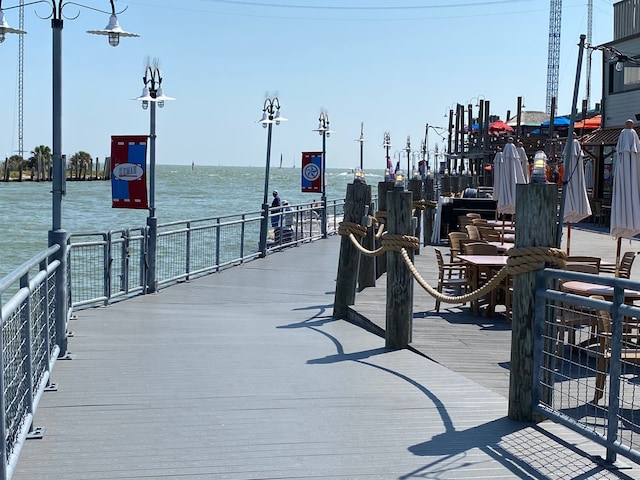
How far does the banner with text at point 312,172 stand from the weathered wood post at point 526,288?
69.9 ft

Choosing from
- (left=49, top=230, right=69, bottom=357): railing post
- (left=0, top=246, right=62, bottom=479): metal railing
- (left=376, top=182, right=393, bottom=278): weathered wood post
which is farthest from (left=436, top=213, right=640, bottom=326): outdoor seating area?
(left=0, top=246, right=62, bottom=479): metal railing

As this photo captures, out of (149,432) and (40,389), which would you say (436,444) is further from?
(40,389)

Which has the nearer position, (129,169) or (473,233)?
(129,169)

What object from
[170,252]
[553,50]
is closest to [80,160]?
[553,50]

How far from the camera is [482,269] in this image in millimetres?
12078

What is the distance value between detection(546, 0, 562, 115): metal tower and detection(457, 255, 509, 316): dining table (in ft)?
379

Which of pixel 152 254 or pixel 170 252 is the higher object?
pixel 152 254

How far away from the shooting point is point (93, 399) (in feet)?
21.5

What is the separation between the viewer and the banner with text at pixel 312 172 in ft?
89.5

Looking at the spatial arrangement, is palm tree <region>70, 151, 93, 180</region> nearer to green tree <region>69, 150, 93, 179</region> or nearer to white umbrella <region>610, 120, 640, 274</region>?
green tree <region>69, 150, 93, 179</region>

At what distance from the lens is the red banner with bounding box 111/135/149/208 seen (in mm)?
13359

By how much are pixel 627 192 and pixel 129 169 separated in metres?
7.44

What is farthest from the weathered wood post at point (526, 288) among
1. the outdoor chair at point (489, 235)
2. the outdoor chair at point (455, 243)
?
the outdoor chair at point (489, 235)

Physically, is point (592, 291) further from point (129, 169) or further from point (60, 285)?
point (129, 169)
